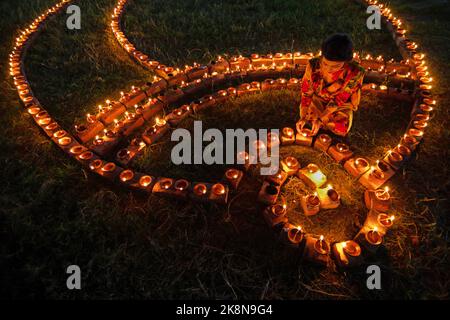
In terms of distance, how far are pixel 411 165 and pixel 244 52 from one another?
4659 millimetres

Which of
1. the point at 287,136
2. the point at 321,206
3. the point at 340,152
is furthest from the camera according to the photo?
the point at 287,136

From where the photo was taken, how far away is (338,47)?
12.3 ft

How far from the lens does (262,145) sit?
4828 mm

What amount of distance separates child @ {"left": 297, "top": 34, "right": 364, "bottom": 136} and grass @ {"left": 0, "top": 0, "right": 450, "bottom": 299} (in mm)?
583

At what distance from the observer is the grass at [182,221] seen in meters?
3.57

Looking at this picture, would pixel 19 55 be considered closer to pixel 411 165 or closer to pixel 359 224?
pixel 359 224

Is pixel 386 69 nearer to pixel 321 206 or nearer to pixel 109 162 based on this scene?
pixel 321 206

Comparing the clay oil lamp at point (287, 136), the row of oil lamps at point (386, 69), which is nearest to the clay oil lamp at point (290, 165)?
the clay oil lamp at point (287, 136)

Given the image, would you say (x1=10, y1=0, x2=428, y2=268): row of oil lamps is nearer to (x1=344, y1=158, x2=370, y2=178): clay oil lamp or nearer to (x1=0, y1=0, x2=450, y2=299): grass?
(x1=344, y1=158, x2=370, y2=178): clay oil lamp

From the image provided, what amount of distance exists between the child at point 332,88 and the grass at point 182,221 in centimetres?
58

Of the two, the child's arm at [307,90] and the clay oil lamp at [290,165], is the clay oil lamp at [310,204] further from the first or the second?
the child's arm at [307,90]

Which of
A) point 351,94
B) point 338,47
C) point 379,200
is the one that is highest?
point 338,47

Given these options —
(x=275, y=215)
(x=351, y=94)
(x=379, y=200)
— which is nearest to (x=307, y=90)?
(x=351, y=94)

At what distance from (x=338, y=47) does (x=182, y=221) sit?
3002 millimetres
